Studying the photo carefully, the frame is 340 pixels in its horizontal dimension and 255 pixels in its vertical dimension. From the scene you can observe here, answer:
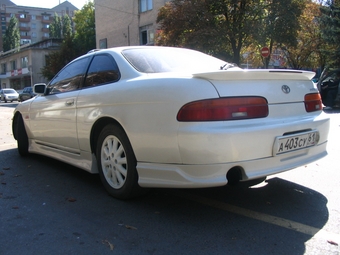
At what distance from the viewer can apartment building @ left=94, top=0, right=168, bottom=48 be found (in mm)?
30161

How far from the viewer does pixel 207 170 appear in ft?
9.26

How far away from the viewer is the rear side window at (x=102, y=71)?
3.75 metres

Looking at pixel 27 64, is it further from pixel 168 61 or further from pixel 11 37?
pixel 168 61

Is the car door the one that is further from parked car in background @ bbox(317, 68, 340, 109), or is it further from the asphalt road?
parked car in background @ bbox(317, 68, 340, 109)

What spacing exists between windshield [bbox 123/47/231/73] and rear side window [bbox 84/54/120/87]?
188mm

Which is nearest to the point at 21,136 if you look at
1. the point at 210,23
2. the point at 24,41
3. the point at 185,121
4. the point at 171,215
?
the point at 171,215

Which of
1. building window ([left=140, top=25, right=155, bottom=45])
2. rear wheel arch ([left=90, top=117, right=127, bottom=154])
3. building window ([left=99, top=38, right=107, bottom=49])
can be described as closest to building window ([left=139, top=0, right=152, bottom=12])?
building window ([left=140, top=25, right=155, bottom=45])

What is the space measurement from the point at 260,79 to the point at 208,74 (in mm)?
513

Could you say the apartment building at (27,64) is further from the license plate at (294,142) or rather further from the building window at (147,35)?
the license plate at (294,142)

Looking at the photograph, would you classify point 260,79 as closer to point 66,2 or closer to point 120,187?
point 120,187

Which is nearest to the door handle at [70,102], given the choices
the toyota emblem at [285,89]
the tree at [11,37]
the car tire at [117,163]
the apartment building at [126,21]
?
the car tire at [117,163]

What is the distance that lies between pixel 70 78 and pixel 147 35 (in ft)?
89.5

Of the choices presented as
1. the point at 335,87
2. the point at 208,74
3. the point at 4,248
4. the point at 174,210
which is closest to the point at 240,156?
the point at 208,74

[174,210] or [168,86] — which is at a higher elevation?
[168,86]
